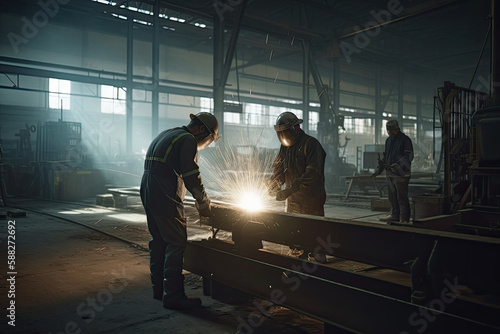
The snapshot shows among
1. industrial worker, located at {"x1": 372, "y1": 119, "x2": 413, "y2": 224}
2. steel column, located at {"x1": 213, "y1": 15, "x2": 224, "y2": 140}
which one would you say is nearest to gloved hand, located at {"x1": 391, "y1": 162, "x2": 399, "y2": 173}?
industrial worker, located at {"x1": 372, "y1": 119, "x2": 413, "y2": 224}

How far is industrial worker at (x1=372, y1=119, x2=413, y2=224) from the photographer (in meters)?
5.63

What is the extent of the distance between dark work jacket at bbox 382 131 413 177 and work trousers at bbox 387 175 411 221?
0.08 m

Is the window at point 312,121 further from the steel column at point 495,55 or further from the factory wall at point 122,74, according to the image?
the steel column at point 495,55

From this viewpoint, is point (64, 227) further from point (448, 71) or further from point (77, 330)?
point (448, 71)

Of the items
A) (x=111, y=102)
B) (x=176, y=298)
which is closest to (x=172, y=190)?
(x=176, y=298)

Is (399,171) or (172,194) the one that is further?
(399,171)

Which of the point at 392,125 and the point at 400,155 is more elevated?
the point at 392,125

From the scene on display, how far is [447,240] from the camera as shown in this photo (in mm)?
1778

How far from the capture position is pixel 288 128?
11.1 feet

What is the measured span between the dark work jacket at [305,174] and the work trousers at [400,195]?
8.80ft

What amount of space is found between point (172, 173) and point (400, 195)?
4150 mm

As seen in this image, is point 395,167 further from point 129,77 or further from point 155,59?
point 129,77

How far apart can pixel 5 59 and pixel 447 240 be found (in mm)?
14641

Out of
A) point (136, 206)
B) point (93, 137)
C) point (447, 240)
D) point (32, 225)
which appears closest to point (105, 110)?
point (93, 137)
